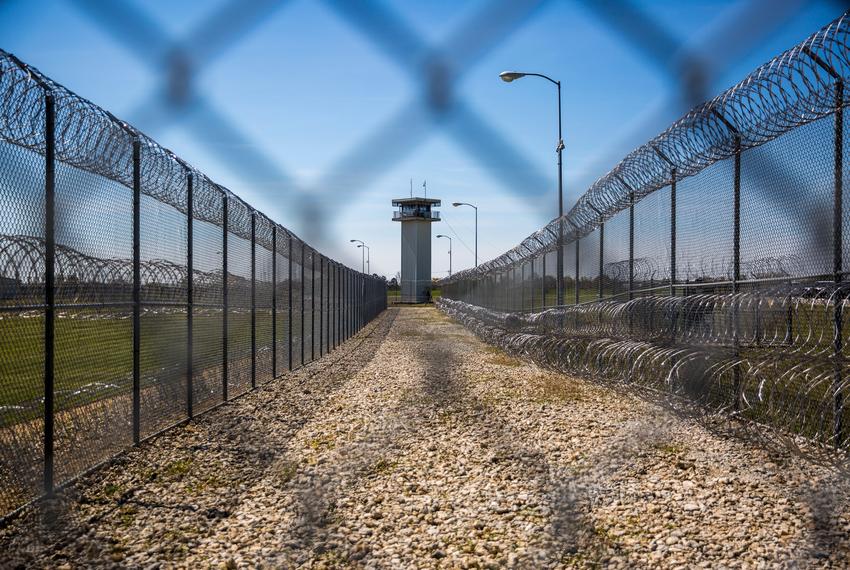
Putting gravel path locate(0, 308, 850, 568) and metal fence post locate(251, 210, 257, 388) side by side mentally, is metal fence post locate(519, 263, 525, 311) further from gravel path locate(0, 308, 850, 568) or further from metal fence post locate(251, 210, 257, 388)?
gravel path locate(0, 308, 850, 568)

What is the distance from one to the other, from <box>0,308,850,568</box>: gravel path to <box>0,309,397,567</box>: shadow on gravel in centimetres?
2

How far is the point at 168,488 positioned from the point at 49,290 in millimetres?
1578

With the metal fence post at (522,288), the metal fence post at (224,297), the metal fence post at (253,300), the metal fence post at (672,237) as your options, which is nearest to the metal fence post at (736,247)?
the metal fence post at (672,237)

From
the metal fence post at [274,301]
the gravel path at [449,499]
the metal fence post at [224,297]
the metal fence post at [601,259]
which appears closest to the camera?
the gravel path at [449,499]

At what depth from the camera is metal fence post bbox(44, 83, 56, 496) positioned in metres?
4.61

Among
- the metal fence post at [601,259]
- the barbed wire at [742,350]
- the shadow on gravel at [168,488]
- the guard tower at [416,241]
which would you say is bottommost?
the shadow on gravel at [168,488]

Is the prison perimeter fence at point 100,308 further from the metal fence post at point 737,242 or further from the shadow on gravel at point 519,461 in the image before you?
the metal fence post at point 737,242

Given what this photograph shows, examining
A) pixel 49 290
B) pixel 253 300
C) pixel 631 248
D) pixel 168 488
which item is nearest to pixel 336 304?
pixel 253 300

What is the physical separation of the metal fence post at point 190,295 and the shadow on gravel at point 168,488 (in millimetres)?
327

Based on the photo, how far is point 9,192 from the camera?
4.20m

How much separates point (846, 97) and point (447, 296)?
47.2 m

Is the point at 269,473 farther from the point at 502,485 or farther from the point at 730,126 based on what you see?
the point at 730,126

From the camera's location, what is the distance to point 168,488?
205 inches

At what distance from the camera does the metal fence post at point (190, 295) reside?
7691 millimetres
